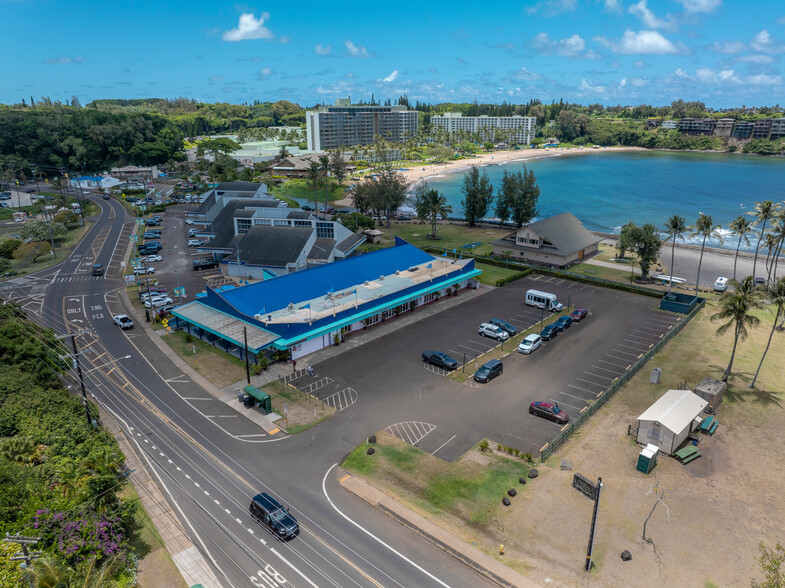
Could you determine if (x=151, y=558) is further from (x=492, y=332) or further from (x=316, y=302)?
(x=492, y=332)

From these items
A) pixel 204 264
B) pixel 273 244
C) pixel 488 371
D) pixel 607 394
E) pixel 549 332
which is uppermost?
pixel 273 244

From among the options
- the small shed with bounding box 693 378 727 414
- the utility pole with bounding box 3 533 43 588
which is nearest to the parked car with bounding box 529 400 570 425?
the small shed with bounding box 693 378 727 414

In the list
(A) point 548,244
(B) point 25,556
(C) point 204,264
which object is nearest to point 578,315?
(A) point 548,244

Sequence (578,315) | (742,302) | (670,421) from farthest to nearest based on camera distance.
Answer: (578,315)
(742,302)
(670,421)

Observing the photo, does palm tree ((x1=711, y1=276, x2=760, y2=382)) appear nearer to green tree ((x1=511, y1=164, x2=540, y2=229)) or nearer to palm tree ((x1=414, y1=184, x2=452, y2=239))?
green tree ((x1=511, y1=164, x2=540, y2=229))

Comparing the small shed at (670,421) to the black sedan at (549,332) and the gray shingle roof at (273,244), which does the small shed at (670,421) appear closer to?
the black sedan at (549,332)

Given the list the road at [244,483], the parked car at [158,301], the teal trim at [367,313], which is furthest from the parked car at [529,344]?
the parked car at [158,301]

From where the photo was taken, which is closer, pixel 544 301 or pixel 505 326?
pixel 505 326

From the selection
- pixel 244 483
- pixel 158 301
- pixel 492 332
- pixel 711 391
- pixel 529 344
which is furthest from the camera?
pixel 158 301
